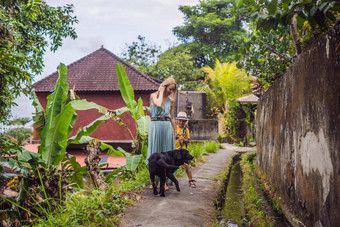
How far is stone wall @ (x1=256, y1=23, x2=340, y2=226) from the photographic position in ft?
9.02

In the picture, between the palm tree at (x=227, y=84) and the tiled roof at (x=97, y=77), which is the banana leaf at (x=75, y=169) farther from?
the palm tree at (x=227, y=84)

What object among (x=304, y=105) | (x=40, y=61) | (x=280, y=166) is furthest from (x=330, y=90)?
(x=40, y=61)

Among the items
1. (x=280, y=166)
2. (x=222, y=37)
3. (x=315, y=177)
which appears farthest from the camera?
(x=222, y=37)

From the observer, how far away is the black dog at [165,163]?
4.96 metres

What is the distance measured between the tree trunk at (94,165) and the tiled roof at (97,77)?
12.1m

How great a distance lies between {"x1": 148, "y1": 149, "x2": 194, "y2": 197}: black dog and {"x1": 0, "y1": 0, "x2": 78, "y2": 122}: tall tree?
313 centimetres

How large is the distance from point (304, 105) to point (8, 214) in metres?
3.96

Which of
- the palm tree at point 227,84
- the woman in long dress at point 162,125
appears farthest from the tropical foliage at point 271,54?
the palm tree at point 227,84

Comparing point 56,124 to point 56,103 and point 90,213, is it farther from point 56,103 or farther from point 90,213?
point 90,213

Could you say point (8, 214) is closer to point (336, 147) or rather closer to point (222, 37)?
point (336, 147)

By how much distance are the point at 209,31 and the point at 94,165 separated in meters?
31.6

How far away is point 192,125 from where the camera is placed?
1866 centimetres

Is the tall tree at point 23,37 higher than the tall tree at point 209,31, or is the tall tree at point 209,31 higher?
the tall tree at point 209,31

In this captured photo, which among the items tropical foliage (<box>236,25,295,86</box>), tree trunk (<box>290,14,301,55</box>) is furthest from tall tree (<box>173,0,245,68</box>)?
tree trunk (<box>290,14,301,55</box>)
